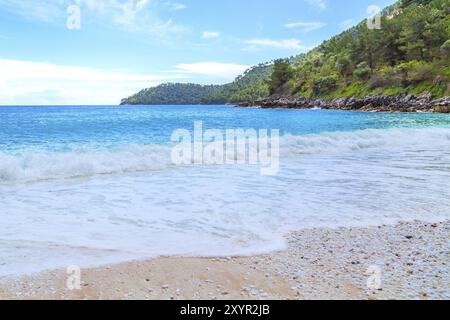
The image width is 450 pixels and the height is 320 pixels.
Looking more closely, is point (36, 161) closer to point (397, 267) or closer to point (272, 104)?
point (397, 267)

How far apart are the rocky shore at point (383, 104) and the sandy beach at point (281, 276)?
57733 mm

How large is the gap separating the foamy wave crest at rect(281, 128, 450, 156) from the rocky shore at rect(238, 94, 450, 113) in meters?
35.6

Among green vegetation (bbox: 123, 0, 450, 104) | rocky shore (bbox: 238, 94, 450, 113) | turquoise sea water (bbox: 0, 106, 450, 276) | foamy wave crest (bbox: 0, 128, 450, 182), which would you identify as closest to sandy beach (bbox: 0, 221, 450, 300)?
turquoise sea water (bbox: 0, 106, 450, 276)

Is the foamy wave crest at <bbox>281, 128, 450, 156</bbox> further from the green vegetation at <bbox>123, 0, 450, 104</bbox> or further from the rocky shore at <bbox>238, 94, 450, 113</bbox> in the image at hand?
the green vegetation at <bbox>123, 0, 450, 104</bbox>

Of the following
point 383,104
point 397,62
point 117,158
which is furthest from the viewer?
point 397,62

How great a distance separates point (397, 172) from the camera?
12328 mm

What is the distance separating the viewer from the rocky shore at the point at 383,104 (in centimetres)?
6051

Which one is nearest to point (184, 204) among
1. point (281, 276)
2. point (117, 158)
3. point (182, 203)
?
point (182, 203)

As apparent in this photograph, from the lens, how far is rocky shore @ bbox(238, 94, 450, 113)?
6051cm

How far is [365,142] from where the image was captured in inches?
869

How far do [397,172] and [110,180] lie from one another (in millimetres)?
9525

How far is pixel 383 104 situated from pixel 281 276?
76.0 metres

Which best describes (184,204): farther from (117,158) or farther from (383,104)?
(383,104)
